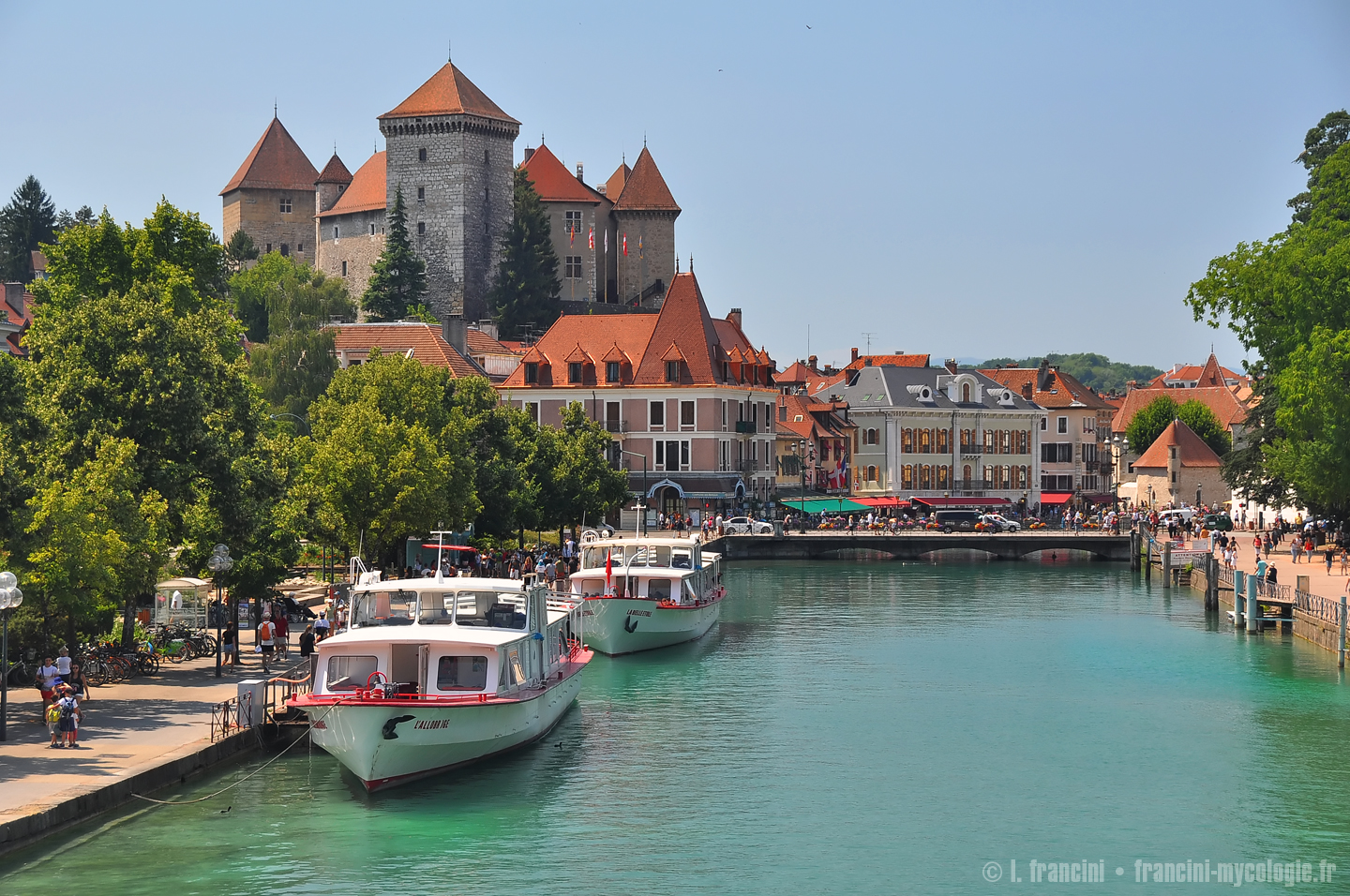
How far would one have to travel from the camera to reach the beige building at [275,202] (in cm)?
16900

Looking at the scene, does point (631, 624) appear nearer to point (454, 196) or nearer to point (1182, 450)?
point (1182, 450)

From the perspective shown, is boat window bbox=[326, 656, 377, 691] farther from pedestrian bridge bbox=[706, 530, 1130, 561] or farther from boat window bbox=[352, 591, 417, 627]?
pedestrian bridge bbox=[706, 530, 1130, 561]

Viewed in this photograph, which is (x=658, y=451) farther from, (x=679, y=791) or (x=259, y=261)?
(x=259, y=261)

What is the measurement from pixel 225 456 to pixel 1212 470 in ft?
326

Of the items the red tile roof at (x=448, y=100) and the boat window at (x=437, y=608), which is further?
the red tile roof at (x=448, y=100)

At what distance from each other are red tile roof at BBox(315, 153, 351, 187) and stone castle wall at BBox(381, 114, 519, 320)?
664 inches

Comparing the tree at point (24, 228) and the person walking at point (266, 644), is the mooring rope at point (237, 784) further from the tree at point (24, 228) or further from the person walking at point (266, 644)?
the tree at point (24, 228)

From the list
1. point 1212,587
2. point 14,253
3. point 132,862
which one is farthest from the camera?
point 14,253

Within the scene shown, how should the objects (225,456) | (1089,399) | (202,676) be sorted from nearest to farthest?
Answer: (202,676) < (225,456) < (1089,399)

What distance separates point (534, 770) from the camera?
33.4m

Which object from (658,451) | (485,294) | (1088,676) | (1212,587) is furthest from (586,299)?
(1088,676)

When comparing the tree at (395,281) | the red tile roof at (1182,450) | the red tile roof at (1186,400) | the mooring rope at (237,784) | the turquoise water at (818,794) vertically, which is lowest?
the turquoise water at (818,794)

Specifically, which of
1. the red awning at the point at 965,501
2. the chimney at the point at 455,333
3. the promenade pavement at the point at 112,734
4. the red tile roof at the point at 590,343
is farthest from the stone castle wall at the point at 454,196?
the promenade pavement at the point at 112,734

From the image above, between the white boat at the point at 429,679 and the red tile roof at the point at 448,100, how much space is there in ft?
359
